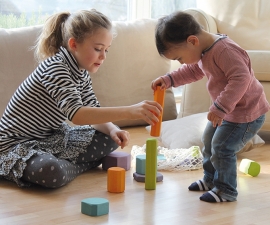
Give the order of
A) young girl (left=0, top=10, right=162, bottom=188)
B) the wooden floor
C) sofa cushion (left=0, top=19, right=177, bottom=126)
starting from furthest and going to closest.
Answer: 1. sofa cushion (left=0, top=19, right=177, bottom=126)
2. young girl (left=0, top=10, right=162, bottom=188)
3. the wooden floor

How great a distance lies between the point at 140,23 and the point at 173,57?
1250mm

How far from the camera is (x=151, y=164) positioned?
1810 millimetres

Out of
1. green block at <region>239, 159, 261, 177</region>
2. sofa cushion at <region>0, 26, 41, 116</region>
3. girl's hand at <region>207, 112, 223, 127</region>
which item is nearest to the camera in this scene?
girl's hand at <region>207, 112, 223, 127</region>

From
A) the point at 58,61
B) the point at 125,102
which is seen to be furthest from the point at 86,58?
the point at 125,102

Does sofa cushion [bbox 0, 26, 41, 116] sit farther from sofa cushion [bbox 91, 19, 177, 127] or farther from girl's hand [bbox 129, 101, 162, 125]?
girl's hand [bbox 129, 101, 162, 125]

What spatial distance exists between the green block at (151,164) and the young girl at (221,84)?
7.0 inches

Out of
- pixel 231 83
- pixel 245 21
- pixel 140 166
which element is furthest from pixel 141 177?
pixel 245 21

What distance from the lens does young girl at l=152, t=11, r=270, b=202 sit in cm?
164

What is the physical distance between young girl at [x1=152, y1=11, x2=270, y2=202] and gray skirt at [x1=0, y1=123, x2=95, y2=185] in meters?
0.49

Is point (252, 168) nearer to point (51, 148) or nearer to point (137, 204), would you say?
point (137, 204)

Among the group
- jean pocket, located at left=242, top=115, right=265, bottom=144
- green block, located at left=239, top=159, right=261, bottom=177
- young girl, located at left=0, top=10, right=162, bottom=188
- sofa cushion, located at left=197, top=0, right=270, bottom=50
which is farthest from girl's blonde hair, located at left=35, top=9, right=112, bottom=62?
sofa cushion, located at left=197, top=0, right=270, bottom=50

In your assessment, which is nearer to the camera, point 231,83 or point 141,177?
point 231,83

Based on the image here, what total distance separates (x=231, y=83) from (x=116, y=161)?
620 millimetres

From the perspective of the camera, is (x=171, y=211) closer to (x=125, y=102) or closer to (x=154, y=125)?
(x=154, y=125)
